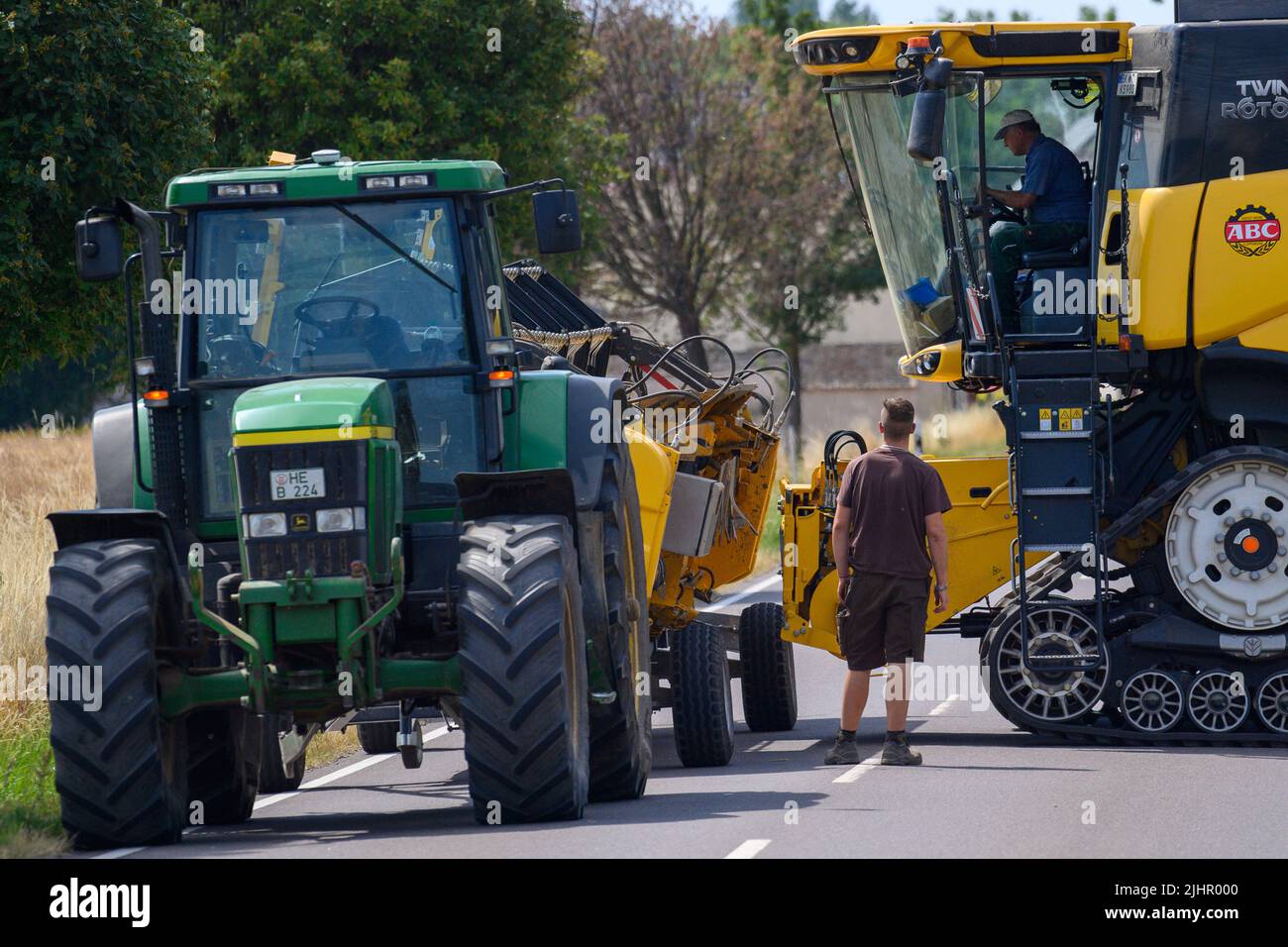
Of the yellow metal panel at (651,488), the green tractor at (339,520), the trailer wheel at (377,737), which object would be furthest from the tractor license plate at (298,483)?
the trailer wheel at (377,737)

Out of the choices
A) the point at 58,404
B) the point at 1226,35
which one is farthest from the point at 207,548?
the point at 58,404

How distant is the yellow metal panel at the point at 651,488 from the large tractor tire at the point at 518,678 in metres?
2.66

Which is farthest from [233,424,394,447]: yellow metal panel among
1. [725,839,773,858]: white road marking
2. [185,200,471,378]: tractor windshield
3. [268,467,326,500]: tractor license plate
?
[725,839,773,858]: white road marking

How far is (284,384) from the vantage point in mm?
10242

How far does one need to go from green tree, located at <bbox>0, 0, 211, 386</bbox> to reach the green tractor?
4.24m

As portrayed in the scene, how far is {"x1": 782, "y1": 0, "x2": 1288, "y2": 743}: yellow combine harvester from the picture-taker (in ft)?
43.1

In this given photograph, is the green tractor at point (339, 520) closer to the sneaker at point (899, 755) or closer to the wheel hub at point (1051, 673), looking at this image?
the sneaker at point (899, 755)

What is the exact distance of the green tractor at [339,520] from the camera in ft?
31.7

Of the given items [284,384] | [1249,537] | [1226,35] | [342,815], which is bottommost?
[342,815]

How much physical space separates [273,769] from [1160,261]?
5.94m

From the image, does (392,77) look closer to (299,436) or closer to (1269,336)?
(1269,336)

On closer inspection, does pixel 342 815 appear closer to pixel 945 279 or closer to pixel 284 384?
pixel 284 384
